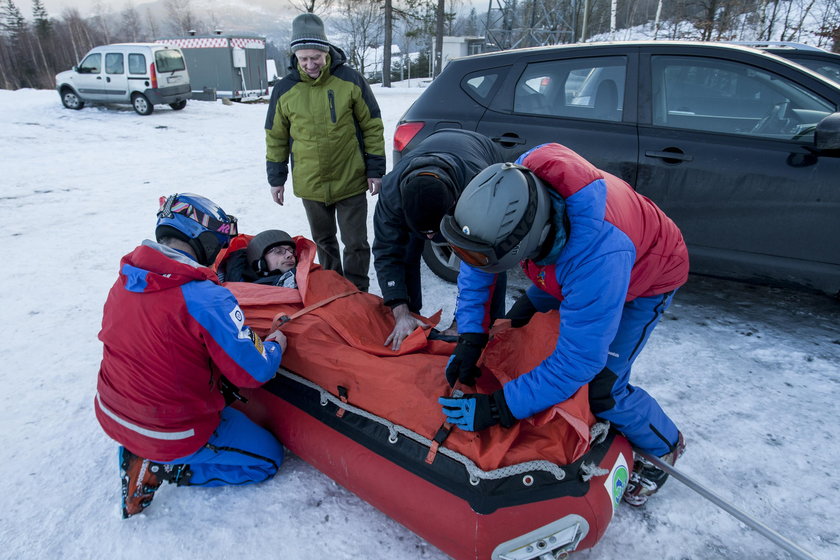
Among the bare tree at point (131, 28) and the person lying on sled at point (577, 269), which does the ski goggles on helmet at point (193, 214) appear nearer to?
the person lying on sled at point (577, 269)

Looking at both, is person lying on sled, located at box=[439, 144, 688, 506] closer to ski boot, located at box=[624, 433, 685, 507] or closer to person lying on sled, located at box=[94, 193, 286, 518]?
ski boot, located at box=[624, 433, 685, 507]

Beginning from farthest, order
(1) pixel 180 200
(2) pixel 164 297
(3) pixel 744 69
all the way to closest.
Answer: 1. (3) pixel 744 69
2. (1) pixel 180 200
3. (2) pixel 164 297

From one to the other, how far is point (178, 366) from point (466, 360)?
3.56ft

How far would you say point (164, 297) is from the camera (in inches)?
68.2

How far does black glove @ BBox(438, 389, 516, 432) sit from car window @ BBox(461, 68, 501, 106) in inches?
96.4

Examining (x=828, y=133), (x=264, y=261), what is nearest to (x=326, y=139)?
(x=264, y=261)

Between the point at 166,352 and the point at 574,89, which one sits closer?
the point at 166,352

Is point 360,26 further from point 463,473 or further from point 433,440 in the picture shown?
A: point 463,473

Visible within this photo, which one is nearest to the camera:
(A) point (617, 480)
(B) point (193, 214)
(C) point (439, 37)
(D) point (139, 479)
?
(A) point (617, 480)

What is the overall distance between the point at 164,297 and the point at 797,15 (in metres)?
20.6

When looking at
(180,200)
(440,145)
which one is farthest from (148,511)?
(440,145)

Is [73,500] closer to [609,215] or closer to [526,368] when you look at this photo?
[526,368]

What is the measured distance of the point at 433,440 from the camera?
1.74 metres

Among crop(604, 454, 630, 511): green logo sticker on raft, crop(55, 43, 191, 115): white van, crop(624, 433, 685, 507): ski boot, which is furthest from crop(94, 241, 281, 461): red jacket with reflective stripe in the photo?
crop(55, 43, 191, 115): white van
